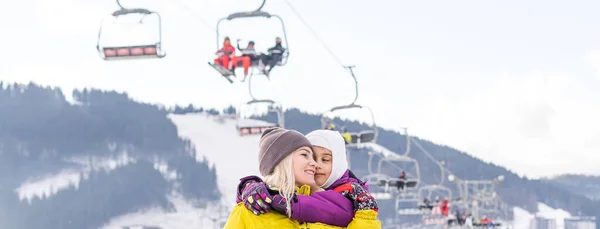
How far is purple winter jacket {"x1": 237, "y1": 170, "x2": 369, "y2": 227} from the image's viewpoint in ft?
9.55

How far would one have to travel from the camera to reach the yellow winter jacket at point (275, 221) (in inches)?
115

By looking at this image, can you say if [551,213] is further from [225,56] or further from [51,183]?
[225,56]

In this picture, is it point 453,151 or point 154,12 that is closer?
point 154,12

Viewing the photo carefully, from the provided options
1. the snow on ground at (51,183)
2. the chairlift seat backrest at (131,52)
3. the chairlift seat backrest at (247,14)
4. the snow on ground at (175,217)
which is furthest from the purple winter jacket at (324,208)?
the snow on ground at (51,183)

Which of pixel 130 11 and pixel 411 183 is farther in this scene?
pixel 411 183

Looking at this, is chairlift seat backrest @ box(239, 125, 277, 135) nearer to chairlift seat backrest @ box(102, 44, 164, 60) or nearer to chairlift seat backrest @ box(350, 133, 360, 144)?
chairlift seat backrest @ box(350, 133, 360, 144)

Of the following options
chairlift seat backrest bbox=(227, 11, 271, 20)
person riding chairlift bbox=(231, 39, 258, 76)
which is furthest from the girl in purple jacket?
person riding chairlift bbox=(231, 39, 258, 76)

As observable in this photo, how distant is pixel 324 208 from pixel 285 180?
0.43ft

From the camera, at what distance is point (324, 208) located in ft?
9.61

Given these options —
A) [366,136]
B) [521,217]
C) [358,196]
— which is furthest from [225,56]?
[521,217]

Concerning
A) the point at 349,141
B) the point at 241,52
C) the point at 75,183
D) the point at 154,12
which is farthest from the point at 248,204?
the point at 75,183

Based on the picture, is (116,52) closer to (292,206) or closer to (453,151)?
(292,206)

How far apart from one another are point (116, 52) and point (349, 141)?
37.4 ft

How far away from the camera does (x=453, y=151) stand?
597 ft
